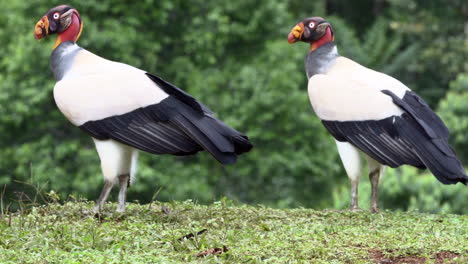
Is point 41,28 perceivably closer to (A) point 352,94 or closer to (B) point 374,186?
(A) point 352,94

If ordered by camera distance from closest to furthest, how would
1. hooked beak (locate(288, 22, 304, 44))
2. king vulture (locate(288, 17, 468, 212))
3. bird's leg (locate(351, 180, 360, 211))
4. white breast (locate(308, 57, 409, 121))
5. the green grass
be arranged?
the green grass < king vulture (locate(288, 17, 468, 212)) < white breast (locate(308, 57, 409, 121)) < bird's leg (locate(351, 180, 360, 211)) < hooked beak (locate(288, 22, 304, 44))

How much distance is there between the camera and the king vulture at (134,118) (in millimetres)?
6875

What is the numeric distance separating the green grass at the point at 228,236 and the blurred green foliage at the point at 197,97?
10074 millimetres

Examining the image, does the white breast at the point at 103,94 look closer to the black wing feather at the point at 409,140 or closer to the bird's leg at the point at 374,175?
the black wing feather at the point at 409,140

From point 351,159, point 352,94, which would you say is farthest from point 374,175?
point 352,94

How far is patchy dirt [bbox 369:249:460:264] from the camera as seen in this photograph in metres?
5.55

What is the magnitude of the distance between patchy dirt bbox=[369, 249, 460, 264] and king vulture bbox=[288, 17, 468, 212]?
133 cm

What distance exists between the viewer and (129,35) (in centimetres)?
1869

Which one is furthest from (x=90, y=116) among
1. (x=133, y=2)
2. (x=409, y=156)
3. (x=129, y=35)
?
(x=133, y=2)

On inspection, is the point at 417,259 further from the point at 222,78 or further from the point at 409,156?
the point at 222,78

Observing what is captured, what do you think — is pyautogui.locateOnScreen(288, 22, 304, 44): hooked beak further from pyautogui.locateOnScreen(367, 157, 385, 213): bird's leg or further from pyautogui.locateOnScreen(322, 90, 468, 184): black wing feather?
Result: pyautogui.locateOnScreen(367, 157, 385, 213): bird's leg

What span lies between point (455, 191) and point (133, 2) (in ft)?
32.1

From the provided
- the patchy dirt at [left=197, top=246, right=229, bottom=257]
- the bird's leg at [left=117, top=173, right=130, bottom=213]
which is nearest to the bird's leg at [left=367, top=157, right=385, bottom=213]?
the bird's leg at [left=117, top=173, right=130, bottom=213]

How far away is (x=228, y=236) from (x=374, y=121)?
6.35ft
